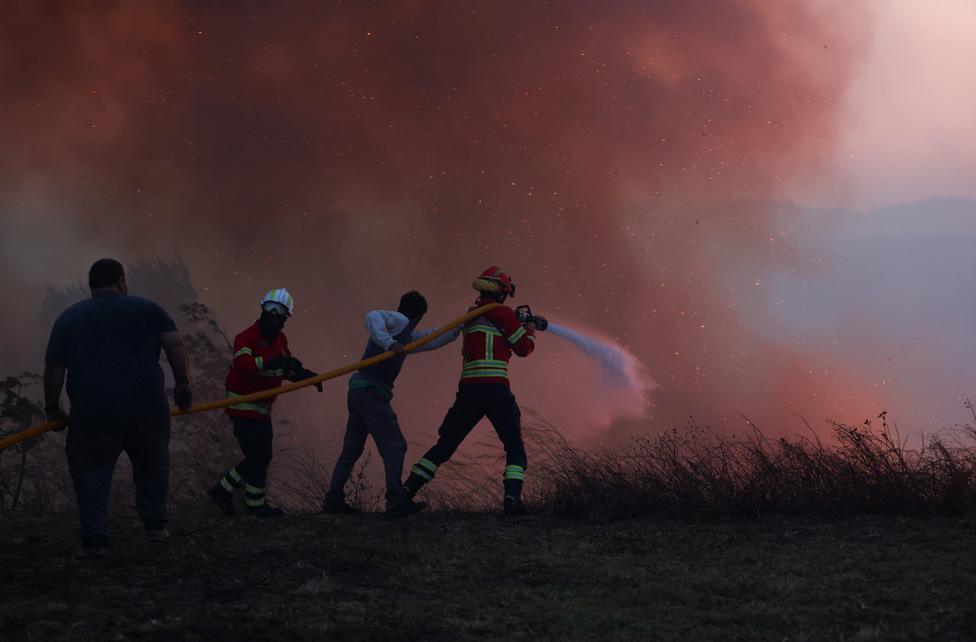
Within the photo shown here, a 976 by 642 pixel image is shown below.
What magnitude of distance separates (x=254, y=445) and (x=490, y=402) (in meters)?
1.93

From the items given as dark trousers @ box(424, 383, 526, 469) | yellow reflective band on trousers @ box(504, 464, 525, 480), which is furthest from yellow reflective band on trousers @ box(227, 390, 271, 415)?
yellow reflective band on trousers @ box(504, 464, 525, 480)

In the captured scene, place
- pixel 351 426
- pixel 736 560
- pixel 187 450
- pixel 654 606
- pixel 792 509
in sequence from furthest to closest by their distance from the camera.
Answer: pixel 187 450
pixel 351 426
pixel 792 509
pixel 736 560
pixel 654 606

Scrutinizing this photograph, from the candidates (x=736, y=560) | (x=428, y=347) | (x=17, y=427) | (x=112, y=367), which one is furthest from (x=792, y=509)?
(x=17, y=427)

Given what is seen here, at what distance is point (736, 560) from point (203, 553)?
3.53m

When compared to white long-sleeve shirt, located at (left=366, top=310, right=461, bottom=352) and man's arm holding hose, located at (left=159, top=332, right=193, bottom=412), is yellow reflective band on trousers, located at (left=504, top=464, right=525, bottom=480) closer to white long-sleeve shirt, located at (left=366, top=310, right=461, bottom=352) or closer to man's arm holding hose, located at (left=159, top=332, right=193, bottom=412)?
white long-sleeve shirt, located at (left=366, top=310, right=461, bottom=352)

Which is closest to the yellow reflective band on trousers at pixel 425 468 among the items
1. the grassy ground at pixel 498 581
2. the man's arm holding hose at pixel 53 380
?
the grassy ground at pixel 498 581

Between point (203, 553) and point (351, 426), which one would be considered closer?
point (203, 553)

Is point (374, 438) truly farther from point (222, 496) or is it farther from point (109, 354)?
point (109, 354)

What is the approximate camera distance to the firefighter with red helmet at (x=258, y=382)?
27.1 feet

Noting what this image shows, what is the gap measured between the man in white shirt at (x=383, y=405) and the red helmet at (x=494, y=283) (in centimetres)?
42

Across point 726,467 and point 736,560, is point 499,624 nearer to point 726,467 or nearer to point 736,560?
point 736,560

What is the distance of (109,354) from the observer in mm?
6719

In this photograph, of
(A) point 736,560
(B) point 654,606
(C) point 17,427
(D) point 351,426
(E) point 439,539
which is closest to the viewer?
(B) point 654,606

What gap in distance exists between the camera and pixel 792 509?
8.10 metres
